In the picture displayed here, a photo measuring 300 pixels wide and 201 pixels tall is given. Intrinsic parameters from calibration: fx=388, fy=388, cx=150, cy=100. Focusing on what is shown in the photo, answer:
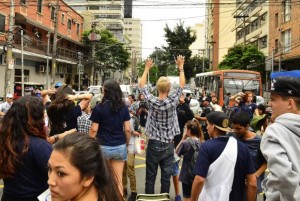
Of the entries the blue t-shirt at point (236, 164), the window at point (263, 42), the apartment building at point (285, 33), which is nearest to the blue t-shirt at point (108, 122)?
the blue t-shirt at point (236, 164)

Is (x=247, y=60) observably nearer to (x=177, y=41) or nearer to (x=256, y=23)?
(x=256, y=23)

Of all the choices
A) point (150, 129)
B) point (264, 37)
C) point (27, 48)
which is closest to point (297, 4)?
point (264, 37)

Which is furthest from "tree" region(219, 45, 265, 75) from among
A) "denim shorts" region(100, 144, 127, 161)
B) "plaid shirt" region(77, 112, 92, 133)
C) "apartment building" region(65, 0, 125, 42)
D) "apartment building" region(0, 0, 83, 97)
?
"apartment building" region(65, 0, 125, 42)

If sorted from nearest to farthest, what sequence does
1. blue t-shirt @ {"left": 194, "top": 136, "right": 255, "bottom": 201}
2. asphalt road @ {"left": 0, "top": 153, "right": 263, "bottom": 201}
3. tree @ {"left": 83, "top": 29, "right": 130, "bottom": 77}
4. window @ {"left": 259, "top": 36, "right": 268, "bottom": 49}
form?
blue t-shirt @ {"left": 194, "top": 136, "right": 255, "bottom": 201}
asphalt road @ {"left": 0, "top": 153, "right": 263, "bottom": 201}
window @ {"left": 259, "top": 36, "right": 268, "bottom": 49}
tree @ {"left": 83, "top": 29, "right": 130, "bottom": 77}

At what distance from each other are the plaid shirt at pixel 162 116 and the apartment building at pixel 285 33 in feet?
88.8

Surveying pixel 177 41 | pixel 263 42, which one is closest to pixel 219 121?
pixel 263 42

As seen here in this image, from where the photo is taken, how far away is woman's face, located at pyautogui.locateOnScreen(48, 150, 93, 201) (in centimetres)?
198

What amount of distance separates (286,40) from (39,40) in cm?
2339

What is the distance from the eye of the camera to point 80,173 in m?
2.02

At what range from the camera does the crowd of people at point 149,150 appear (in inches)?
81.7

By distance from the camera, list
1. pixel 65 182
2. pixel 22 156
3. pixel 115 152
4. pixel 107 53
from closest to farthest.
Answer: pixel 65 182 → pixel 22 156 → pixel 115 152 → pixel 107 53

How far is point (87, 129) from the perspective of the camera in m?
6.24

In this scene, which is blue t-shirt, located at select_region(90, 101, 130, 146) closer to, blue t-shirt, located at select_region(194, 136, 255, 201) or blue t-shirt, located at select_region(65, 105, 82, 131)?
blue t-shirt, located at select_region(65, 105, 82, 131)

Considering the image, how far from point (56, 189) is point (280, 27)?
126 ft
